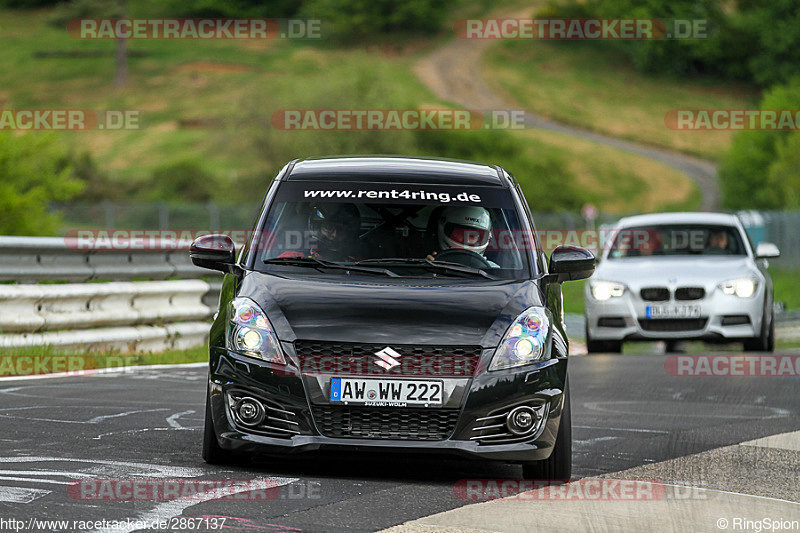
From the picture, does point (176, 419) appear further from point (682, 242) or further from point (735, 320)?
point (682, 242)

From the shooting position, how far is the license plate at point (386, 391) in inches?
272

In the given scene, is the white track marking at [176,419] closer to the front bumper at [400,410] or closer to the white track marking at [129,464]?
the white track marking at [129,464]

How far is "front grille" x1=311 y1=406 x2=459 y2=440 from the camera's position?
695 centimetres

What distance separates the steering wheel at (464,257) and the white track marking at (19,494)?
102 inches

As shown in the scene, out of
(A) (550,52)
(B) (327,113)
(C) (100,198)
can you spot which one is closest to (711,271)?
(B) (327,113)

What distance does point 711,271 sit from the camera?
16.1 meters

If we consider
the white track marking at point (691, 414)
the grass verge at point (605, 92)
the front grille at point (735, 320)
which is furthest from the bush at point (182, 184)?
the white track marking at point (691, 414)

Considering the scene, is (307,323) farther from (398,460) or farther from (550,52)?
(550,52)

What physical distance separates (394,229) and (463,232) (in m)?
0.40

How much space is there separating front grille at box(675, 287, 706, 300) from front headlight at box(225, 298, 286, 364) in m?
9.36

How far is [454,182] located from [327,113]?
219ft

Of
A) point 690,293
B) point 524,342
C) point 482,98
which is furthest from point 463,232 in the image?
point 482,98

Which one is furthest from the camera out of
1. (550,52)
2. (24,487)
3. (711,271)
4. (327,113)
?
(550,52)

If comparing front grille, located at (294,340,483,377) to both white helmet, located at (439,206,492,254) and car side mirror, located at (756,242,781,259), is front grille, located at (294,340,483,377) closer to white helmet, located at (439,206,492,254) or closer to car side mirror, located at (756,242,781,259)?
white helmet, located at (439,206,492,254)
